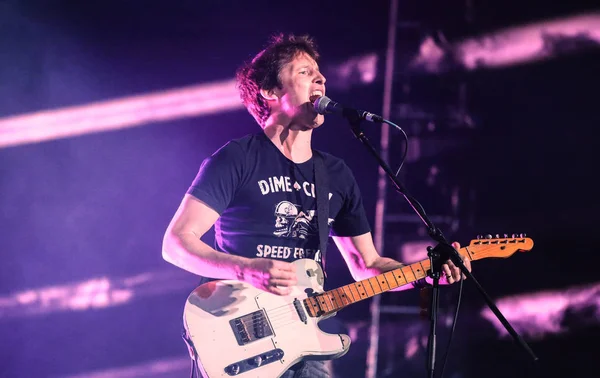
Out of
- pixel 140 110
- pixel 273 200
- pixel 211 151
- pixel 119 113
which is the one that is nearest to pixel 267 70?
pixel 273 200

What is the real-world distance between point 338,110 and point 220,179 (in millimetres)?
703

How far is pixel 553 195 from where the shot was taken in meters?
4.67

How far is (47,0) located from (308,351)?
10.7 ft

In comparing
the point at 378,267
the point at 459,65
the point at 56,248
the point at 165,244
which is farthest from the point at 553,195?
the point at 56,248

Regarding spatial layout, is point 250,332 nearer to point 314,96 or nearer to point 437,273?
point 437,273

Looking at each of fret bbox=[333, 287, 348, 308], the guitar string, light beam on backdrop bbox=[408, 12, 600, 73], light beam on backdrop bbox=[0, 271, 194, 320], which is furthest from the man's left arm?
light beam on backdrop bbox=[408, 12, 600, 73]

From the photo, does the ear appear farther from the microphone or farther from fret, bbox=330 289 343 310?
fret, bbox=330 289 343 310

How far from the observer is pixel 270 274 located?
2455mm

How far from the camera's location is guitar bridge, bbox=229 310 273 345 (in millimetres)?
2668

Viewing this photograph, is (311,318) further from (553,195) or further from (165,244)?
(553,195)

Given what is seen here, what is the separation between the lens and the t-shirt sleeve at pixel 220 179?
113 inches

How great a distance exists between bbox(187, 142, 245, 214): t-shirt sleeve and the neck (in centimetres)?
30

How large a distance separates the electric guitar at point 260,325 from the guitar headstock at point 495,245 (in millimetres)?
684

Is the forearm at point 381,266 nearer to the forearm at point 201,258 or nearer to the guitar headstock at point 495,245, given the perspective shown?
the guitar headstock at point 495,245
